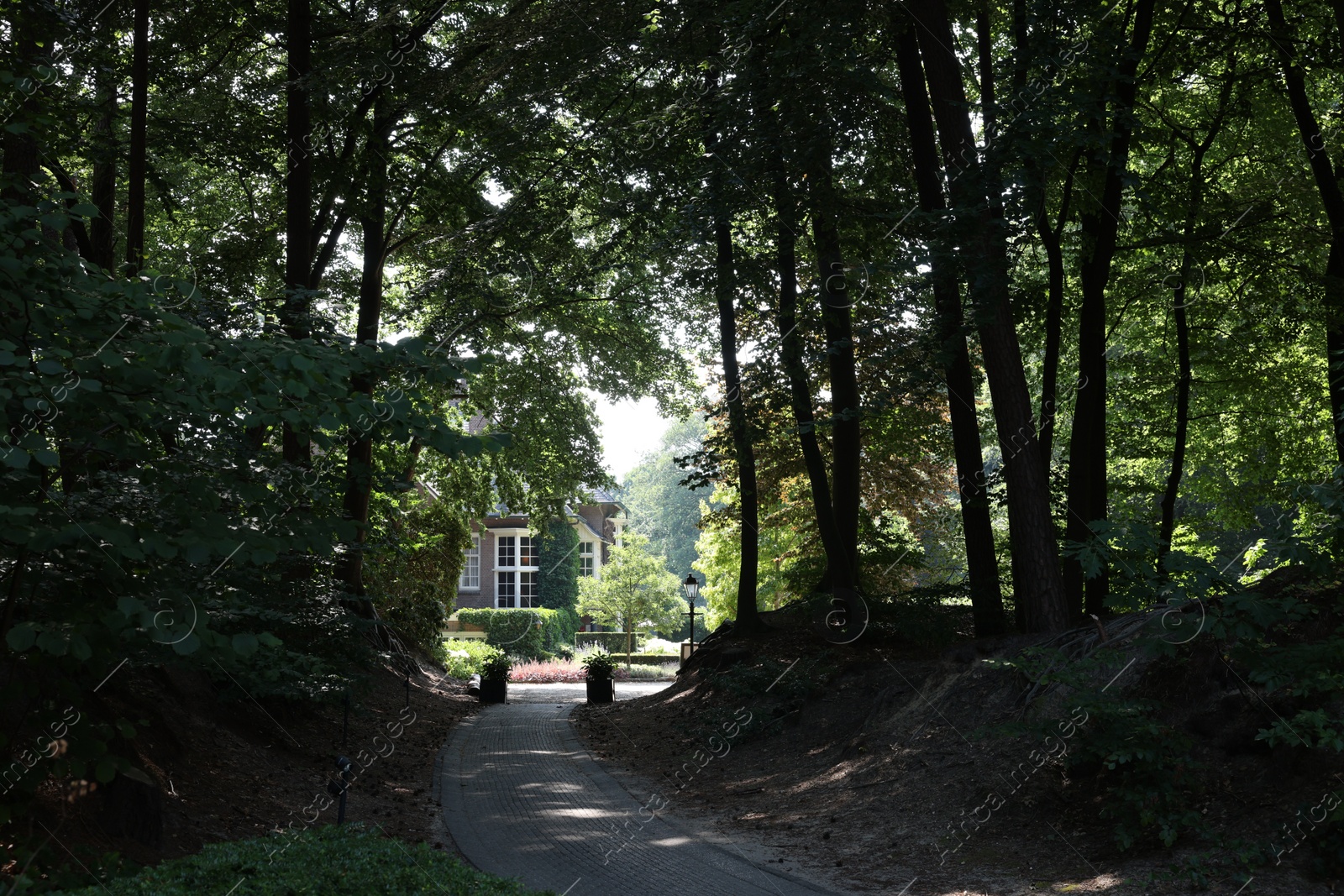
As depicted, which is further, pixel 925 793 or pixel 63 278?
pixel 925 793

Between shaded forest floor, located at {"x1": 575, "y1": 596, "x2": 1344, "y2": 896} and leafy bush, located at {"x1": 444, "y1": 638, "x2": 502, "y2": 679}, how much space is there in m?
13.4

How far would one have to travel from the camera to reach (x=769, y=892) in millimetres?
6961

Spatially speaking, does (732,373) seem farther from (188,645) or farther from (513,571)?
(513,571)

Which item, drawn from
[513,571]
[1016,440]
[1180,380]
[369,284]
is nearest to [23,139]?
[369,284]

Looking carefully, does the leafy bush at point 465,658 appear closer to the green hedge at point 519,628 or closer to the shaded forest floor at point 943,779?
the green hedge at point 519,628

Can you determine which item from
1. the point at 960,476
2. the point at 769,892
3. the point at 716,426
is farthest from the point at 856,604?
the point at 769,892

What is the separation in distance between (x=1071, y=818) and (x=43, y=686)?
7.01 meters

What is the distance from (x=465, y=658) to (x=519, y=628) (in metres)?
9.51

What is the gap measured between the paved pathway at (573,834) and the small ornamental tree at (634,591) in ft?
85.2

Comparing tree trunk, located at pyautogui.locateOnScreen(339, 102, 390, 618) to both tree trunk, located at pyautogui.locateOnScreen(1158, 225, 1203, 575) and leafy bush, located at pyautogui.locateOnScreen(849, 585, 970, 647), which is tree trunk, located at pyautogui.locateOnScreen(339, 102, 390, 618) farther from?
tree trunk, located at pyautogui.locateOnScreen(1158, 225, 1203, 575)

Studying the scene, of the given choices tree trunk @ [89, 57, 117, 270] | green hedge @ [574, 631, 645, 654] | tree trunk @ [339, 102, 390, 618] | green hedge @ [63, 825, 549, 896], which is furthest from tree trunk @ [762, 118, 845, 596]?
green hedge @ [574, 631, 645, 654]

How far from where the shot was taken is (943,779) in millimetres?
9211

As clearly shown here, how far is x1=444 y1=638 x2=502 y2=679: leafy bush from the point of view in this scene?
28298 mm

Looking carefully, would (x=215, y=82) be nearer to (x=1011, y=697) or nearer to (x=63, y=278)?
(x=63, y=278)
